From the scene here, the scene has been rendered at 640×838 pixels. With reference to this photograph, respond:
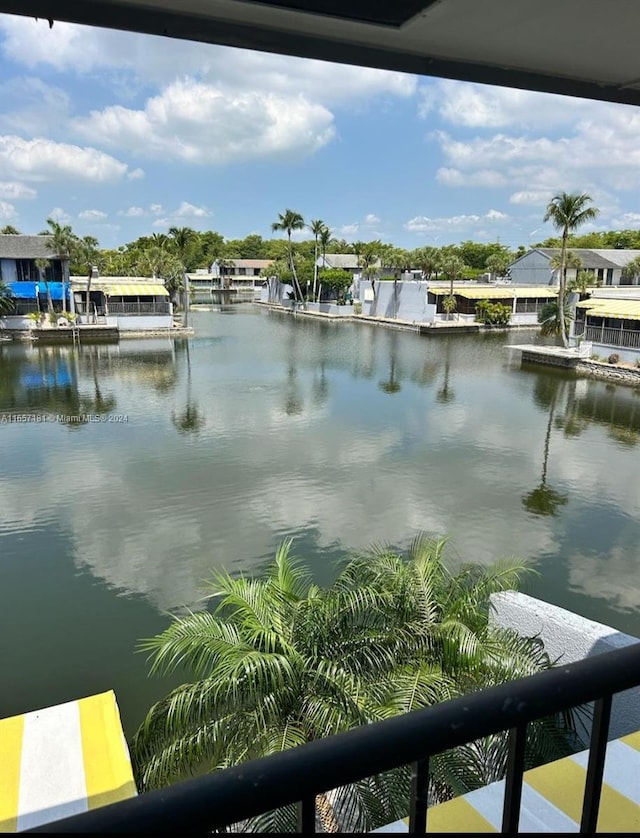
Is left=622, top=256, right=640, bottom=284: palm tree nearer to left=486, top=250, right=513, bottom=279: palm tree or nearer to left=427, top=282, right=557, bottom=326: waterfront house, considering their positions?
left=427, top=282, right=557, bottom=326: waterfront house

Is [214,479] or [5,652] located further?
[214,479]

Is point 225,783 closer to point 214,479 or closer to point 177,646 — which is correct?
point 177,646

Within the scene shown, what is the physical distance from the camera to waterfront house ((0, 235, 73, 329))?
35031 millimetres

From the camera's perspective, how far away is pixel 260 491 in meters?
11.4

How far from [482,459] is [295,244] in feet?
242

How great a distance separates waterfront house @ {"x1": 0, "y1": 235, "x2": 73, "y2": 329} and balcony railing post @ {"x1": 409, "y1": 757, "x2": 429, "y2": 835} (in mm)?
38407

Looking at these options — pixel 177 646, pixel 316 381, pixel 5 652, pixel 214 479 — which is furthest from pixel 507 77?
pixel 316 381

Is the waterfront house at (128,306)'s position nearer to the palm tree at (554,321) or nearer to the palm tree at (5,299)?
the palm tree at (5,299)

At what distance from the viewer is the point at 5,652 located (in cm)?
677

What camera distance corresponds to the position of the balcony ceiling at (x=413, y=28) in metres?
1.61

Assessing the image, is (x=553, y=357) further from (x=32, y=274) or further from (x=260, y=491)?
(x=32, y=274)

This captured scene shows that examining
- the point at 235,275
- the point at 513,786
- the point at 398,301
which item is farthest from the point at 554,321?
the point at 235,275

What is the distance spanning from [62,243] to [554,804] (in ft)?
127

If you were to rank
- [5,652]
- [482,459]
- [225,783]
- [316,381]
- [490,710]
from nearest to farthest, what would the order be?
[225,783]
[490,710]
[5,652]
[482,459]
[316,381]
